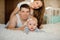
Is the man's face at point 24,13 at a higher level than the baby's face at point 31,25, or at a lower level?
higher

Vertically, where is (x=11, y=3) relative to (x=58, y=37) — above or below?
above

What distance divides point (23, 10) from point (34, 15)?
19cm

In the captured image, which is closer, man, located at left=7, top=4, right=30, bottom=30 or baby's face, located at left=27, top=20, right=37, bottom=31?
baby's face, located at left=27, top=20, right=37, bottom=31

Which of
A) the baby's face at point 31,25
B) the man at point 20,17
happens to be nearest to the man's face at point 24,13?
the man at point 20,17

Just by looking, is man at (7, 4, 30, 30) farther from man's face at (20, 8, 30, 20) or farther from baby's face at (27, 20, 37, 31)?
baby's face at (27, 20, 37, 31)

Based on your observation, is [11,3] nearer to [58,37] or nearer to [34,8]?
[34,8]

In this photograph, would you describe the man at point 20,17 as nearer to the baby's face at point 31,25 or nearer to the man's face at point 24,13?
the man's face at point 24,13

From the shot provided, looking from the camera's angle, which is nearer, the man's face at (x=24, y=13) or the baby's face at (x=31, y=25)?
the baby's face at (x=31, y=25)

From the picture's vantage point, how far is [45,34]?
929 millimetres

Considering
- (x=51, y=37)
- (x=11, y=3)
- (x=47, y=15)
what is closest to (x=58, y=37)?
(x=51, y=37)

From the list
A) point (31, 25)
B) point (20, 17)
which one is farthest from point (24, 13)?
point (31, 25)

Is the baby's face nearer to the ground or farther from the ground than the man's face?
nearer to the ground

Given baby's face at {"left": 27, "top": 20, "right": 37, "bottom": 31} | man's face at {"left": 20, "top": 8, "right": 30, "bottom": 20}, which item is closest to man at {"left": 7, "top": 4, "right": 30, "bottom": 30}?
man's face at {"left": 20, "top": 8, "right": 30, "bottom": 20}

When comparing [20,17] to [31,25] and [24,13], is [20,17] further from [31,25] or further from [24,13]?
[31,25]
